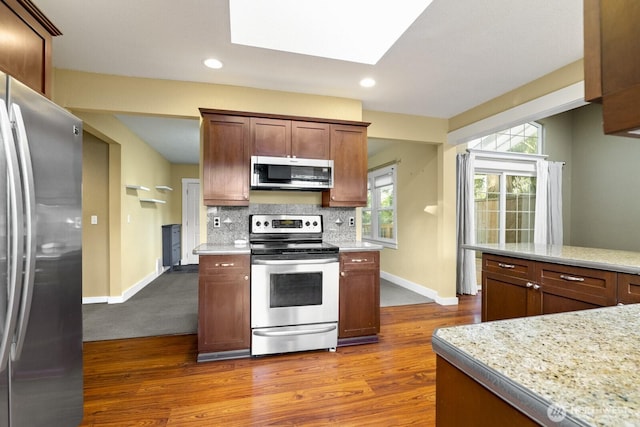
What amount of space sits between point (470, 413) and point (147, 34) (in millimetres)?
2878

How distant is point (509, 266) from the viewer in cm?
238

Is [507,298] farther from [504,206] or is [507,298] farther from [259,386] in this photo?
[504,206]

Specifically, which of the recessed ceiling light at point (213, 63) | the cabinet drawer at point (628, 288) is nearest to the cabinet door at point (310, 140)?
the recessed ceiling light at point (213, 63)

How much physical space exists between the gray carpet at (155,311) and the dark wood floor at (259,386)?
253 millimetres

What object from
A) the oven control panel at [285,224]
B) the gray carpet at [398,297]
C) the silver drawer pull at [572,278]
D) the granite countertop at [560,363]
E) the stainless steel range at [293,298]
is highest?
the oven control panel at [285,224]

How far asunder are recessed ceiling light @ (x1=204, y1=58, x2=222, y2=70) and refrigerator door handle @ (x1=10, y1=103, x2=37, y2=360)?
1689 millimetres

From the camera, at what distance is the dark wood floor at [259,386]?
5.96ft

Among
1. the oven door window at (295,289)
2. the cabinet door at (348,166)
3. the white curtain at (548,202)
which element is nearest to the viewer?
the oven door window at (295,289)

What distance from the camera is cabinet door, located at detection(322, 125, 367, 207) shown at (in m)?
3.12

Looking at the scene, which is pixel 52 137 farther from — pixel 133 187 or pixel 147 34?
pixel 133 187

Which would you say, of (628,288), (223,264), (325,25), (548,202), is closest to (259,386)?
(223,264)

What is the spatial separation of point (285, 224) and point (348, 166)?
3.03ft

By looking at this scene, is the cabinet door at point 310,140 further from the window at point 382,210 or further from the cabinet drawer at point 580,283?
the window at point 382,210

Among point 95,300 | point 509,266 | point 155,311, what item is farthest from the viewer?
point 95,300
